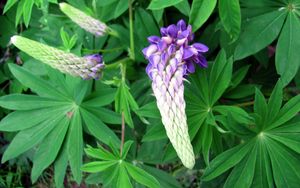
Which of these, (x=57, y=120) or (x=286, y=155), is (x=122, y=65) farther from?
(x=286, y=155)

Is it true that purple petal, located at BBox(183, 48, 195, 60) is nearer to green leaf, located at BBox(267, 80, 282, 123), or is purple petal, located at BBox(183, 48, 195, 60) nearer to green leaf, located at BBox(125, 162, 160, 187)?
green leaf, located at BBox(267, 80, 282, 123)

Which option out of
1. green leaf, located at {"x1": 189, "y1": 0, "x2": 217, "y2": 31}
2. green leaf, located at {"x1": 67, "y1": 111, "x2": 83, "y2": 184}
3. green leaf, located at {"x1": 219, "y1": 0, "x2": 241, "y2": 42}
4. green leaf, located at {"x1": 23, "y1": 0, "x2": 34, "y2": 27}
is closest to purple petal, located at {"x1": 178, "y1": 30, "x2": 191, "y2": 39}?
green leaf, located at {"x1": 189, "y1": 0, "x2": 217, "y2": 31}

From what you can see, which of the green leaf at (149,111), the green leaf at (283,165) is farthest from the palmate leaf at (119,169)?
the green leaf at (283,165)

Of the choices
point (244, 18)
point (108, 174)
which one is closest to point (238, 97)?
point (244, 18)

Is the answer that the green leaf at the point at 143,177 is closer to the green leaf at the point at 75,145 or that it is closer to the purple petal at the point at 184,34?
the green leaf at the point at 75,145

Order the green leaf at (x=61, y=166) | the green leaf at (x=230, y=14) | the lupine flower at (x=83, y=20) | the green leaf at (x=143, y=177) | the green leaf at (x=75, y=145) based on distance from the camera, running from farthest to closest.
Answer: the green leaf at (x=61, y=166)
the green leaf at (x=75, y=145)
the lupine flower at (x=83, y=20)
the green leaf at (x=143, y=177)
the green leaf at (x=230, y=14)

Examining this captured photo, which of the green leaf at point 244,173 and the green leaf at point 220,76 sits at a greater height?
the green leaf at point 220,76

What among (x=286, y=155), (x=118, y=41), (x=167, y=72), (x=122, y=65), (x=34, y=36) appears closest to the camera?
(x=167, y=72)

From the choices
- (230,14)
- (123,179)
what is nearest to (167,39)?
(230,14)
